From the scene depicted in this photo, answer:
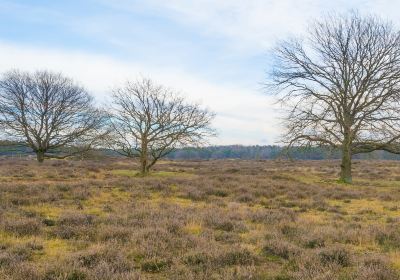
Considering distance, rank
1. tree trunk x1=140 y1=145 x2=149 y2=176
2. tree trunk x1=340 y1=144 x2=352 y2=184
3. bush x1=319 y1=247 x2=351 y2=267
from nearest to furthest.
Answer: bush x1=319 y1=247 x2=351 y2=267 → tree trunk x1=340 y1=144 x2=352 y2=184 → tree trunk x1=140 y1=145 x2=149 y2=176

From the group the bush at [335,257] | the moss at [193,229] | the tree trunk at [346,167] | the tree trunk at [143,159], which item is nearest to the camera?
the bush at [335,257]

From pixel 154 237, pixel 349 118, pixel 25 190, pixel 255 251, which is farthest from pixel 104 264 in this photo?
pixel 349 118

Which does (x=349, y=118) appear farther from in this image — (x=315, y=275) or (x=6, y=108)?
(x=6, y=108)

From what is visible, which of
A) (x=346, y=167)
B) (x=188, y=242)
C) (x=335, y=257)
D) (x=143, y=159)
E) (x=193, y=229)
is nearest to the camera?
(x=335, y=257)

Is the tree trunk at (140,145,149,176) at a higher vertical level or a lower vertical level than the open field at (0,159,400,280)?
higher

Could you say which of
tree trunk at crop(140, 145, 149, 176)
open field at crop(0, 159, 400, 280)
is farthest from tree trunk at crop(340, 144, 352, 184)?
tree trunk at crop(140, 145, 149, 176)

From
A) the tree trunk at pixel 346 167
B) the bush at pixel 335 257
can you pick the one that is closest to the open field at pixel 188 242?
the bush at pixel 335 257

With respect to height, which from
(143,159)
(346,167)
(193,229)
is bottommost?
(193,229)

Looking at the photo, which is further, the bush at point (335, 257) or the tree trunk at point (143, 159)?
the tree trunk at point (143, 159)

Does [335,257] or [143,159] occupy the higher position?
[143,159]

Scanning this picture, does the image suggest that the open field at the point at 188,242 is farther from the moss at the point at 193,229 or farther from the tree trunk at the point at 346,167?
the tree trunk at the point at 346,167

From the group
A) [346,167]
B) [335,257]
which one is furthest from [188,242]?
[346,167]

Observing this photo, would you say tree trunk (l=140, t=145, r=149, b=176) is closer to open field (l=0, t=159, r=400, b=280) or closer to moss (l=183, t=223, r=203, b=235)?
open field (l=0, t=159, r=400, b=280)

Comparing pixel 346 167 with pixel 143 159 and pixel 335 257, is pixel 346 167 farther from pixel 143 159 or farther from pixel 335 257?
pixel 335 257
